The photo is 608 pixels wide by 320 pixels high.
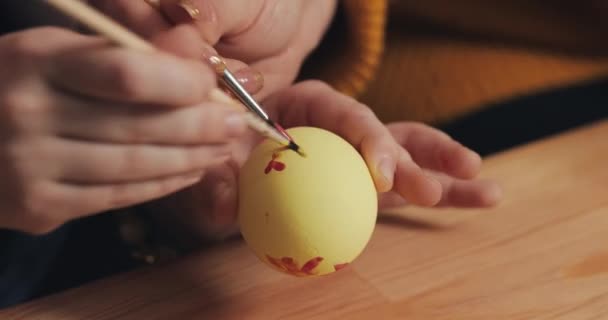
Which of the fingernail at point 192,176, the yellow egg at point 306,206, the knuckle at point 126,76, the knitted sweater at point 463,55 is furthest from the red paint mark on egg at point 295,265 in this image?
the knitted sweater at point 463,55

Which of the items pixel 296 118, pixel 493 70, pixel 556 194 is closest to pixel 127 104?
pixel 296 118

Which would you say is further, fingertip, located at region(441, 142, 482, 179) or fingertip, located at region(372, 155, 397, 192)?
fingertip, located at region(441, 142, 482, 179)

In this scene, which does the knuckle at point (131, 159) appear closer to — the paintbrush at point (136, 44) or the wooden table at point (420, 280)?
the paintbrush at point (136, 44)

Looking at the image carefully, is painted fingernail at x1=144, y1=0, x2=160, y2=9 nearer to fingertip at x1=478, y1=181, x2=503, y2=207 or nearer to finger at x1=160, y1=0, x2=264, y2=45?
finger at x1=160, y1=0, x2=264, y2=45

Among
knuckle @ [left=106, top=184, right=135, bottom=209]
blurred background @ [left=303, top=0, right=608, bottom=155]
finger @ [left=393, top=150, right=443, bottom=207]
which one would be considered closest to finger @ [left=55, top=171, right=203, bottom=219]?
knuckle @ [left=106, top=184, right=135, bottom=209]

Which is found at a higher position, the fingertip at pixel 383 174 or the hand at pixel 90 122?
the hand at pixel 90 122

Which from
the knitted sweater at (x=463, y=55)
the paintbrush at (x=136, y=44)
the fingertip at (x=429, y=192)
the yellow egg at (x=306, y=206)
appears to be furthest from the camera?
the knitted sweater at (x=463, y=55)
